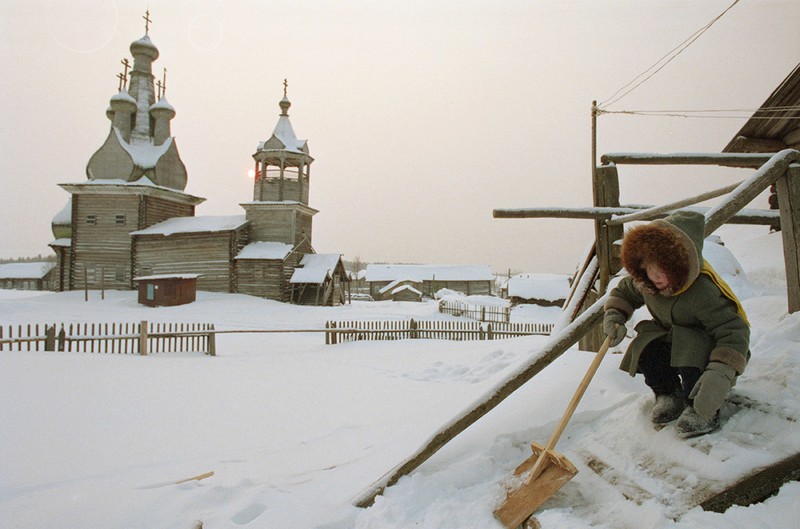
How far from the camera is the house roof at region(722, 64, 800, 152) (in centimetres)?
725

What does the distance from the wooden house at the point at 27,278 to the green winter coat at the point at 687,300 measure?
64.6m

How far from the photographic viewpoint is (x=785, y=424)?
1935mm

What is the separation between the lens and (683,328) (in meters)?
2.11

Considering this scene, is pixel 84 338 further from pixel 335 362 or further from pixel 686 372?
pixel 686 372

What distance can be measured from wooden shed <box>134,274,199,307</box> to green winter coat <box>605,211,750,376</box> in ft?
79.0

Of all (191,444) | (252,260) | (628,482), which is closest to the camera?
(628,482)

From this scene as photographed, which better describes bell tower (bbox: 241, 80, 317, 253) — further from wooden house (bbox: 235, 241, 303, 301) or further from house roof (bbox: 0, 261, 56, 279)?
house roof (bbox: 0, 261, 56, 279)

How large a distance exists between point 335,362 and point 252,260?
18.1 m

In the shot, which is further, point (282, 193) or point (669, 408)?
point (282, 193)

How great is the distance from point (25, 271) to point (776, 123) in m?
71.5

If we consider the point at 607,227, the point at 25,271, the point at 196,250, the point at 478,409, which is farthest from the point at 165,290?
the point at 25,271

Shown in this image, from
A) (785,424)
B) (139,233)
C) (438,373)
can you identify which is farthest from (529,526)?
(139,233)

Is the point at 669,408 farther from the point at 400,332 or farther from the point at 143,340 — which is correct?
the point at 400,332

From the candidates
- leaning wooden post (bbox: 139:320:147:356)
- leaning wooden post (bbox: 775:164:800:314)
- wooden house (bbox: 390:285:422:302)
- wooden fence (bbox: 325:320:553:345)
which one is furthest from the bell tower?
leaning wooden post (bbox: 775:164:800:314)
